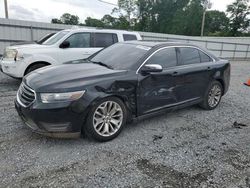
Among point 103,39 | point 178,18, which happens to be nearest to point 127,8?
point 178,18

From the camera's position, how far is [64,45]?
6.18m

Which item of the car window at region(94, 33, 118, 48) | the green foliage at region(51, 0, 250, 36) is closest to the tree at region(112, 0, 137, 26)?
the green foliage at region(51, 0, 250, 36)

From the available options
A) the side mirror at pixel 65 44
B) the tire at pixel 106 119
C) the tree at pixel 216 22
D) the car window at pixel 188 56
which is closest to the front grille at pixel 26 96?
the tire at pixel 106 119

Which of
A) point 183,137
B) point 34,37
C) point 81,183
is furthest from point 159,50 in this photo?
point 34,37

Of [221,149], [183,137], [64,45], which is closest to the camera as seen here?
[221,149]

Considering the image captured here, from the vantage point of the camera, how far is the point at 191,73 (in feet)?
14.2

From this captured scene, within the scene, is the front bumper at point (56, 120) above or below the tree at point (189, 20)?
below

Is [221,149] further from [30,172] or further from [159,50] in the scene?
[30,172]

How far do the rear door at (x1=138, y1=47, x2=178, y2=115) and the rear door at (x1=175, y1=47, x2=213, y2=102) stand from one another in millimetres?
161

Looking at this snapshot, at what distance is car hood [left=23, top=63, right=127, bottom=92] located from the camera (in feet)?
9.61

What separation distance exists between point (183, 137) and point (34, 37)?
34.4 ft

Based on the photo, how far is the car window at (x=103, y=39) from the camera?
23.0 feet

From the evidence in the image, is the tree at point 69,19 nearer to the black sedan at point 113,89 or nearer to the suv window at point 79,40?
the suv window at point 79,40

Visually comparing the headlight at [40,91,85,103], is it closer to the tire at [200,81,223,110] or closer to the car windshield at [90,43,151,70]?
the car windshield at [90,43,151,70]
